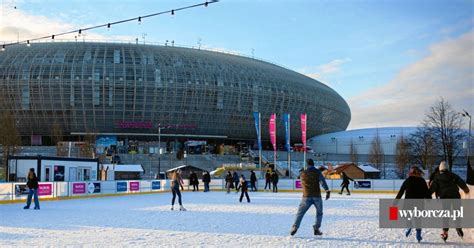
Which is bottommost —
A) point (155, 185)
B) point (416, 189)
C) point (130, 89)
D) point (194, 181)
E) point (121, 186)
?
point (155, 185)

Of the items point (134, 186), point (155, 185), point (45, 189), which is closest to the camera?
point (45, 189)

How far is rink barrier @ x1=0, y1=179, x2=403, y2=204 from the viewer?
29.6m

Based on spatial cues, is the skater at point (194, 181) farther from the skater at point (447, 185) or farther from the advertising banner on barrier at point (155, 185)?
the skater at point (447, 185)

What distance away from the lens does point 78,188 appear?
33000 millimetres

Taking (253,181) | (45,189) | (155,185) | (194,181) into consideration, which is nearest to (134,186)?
(155,185)

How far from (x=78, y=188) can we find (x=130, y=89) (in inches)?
2157

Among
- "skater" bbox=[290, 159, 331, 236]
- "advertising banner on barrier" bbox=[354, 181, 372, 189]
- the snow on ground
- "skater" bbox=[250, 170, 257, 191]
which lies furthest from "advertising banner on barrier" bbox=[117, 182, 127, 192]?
"skater" bbox=[290, 159, 331, 236]

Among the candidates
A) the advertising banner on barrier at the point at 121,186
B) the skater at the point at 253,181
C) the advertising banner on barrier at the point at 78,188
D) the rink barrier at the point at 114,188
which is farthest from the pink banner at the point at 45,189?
the skater at the point at 253,181

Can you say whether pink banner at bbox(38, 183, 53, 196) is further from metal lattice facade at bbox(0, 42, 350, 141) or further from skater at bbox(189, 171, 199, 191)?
metal lattice facade at bbox(0, 42, 350, 141)

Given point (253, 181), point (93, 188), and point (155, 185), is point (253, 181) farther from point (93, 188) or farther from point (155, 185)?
point (93, 188)

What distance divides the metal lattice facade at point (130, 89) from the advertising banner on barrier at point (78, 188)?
5410cm

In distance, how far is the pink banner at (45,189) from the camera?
30545mm

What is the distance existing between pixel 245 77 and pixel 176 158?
21.7 meters

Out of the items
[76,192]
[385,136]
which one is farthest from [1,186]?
[385,136]
